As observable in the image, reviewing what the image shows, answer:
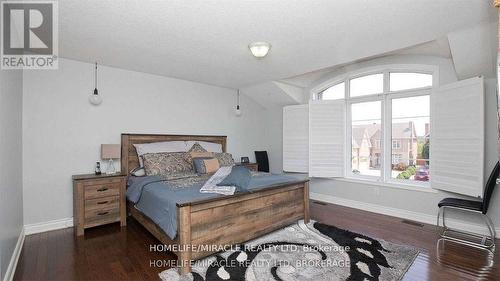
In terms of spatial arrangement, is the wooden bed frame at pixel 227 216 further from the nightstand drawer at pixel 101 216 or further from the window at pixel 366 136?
the window at pixel 366 136

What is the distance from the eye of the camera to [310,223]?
346 centimetres

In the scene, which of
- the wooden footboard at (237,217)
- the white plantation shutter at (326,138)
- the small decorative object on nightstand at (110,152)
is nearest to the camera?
the wooden footboard at (237,217)

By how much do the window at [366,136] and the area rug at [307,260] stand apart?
69.5 inches

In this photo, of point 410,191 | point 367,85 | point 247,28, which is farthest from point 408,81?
point 247,28

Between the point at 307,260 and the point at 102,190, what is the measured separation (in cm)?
277

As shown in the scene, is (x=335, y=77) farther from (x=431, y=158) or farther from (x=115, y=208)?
(x=115, y=208)

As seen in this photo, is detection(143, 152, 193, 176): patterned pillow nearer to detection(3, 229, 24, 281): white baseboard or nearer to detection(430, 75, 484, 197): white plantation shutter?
detection(3, 229, 24, 281): white baseboard

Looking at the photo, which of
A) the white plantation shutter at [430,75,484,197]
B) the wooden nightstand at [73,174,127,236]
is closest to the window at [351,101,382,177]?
the white plantation shutter at [430,75,484,197]

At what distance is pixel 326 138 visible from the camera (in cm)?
464

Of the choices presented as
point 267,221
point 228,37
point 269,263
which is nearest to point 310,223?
point 267,221

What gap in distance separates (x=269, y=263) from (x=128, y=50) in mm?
3011

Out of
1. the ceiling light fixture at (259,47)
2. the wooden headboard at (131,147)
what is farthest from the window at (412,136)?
the wooden headboard at (131,147)

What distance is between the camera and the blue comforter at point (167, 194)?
2299 millimetres

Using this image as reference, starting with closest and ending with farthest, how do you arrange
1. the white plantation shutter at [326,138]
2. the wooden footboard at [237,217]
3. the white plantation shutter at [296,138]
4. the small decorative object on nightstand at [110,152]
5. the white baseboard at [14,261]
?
the white baseboard at [14,261] < the wooden footboard at [237,217] < the small decorative object on nightstand at [110,152] < the white plantation shutter at [326,138] < the white plantation shutter at [296,138]
